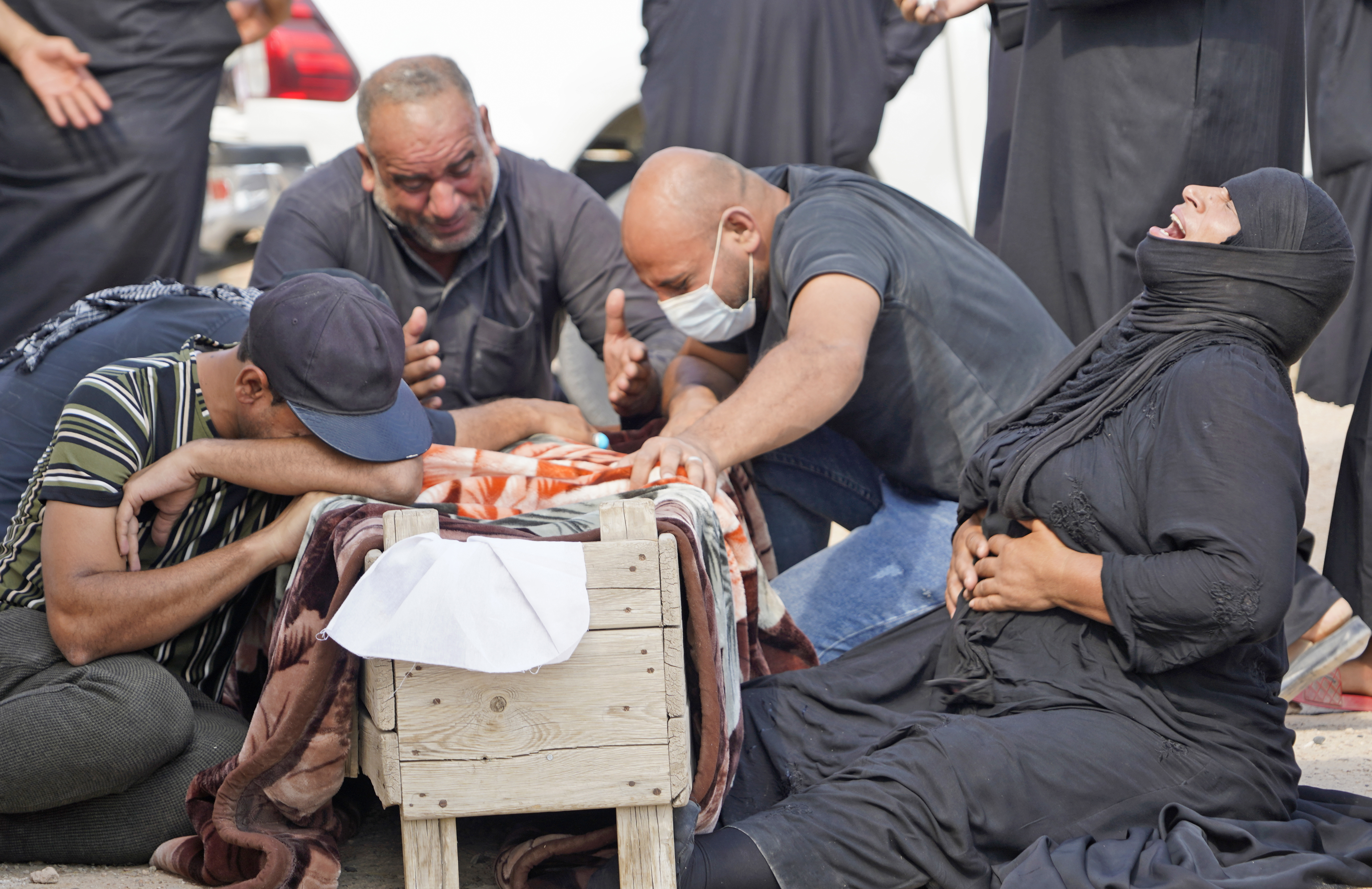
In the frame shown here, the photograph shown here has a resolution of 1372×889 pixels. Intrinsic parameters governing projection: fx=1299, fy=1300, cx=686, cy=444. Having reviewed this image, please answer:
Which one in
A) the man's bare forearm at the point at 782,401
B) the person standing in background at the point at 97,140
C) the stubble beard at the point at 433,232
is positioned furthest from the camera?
the stubble beard at the point at 433,232

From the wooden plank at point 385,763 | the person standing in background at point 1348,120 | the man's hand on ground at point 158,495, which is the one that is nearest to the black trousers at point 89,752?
the man's hand on ground at point 158,495

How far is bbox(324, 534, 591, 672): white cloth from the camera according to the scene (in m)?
1.92

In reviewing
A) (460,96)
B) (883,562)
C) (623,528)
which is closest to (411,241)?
(460,96)

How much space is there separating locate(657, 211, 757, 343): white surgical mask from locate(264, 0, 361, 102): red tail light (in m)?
3.05

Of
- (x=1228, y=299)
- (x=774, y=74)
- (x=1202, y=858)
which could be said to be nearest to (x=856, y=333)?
(x=1228, y=299)

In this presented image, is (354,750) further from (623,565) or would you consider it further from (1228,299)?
(1228,299)

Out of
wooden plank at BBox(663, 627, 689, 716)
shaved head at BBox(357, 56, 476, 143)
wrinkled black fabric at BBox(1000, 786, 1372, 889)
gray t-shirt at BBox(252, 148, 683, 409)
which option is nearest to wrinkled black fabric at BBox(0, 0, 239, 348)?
gray t-shirt at BBox(252, 148, 683, 409)

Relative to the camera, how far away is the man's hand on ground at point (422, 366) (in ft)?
10.9

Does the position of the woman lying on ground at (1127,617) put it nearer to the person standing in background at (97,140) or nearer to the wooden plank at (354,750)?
the wooden plank at (354,750)

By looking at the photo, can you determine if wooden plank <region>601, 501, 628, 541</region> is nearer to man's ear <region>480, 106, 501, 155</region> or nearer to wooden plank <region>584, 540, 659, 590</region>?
wooden plank <region>584, 540, 659, 590</region>

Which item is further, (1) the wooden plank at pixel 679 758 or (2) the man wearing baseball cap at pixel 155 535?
(2) the man wearing baseball cap at pixel 155 535

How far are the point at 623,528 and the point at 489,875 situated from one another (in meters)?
0.73

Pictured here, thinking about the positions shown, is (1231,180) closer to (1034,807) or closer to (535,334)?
(1034,807)

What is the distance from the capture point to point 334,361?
240cm
